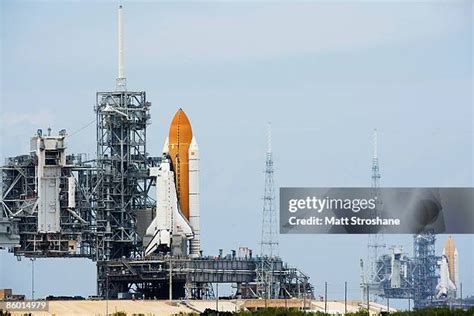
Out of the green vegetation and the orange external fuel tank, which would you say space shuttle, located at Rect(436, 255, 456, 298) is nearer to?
the green vegetation

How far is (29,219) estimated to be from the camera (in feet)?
137

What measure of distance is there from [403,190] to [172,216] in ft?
48.2

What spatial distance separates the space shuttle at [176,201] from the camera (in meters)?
41.6

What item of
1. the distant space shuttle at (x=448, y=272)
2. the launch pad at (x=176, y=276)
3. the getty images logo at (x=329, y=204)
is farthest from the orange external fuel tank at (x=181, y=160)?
the getty images logo at (x=329, y=204)

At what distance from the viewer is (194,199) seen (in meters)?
41.8

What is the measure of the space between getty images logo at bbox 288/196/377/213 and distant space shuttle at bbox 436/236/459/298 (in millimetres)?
2777

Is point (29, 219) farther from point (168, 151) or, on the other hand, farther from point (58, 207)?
point (168, 151)

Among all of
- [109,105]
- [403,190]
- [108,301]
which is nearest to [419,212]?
[403,190]

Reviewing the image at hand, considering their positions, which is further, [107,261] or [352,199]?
[107,261]

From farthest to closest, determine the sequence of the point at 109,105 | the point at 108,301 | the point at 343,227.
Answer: the point at 109,105, the point at 108,301, the point at 343,227

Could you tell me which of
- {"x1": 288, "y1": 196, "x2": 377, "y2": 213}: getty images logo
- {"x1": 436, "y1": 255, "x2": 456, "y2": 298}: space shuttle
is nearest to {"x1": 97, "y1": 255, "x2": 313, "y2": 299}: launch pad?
{"x1": 436, "y1": 255, "x2": 456, "y2": 298}: space shuttle

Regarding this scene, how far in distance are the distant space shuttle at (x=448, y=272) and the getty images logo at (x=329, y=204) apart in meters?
2.78

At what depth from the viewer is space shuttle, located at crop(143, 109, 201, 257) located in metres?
41.6

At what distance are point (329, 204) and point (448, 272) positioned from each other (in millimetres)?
9211
